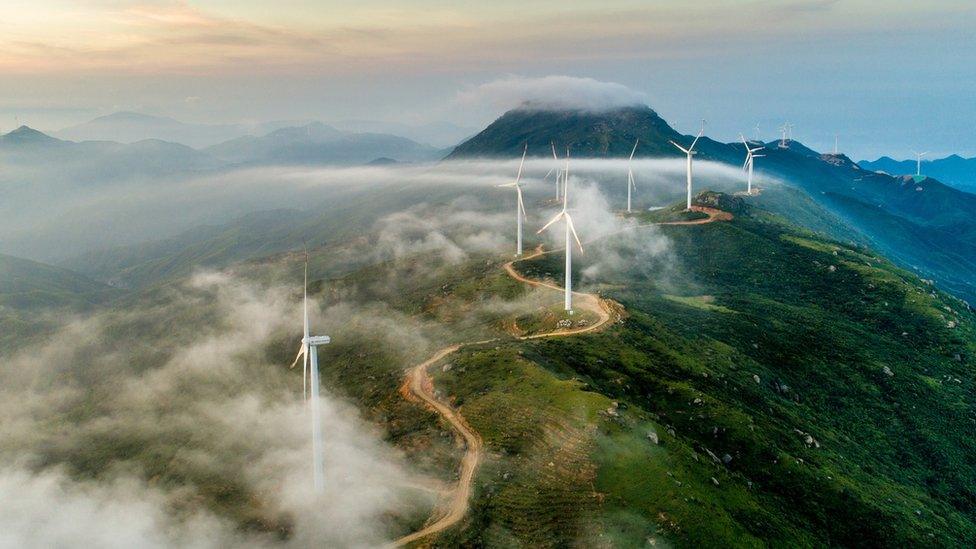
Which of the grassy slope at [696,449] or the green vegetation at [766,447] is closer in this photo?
the grassy slope at [696,449]

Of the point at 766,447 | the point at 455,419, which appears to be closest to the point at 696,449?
the point at 766,447

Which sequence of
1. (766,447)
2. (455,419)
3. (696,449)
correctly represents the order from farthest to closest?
1. (766,447)
2. (455,419)
3. (696,449)

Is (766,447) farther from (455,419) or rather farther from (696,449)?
(455,419)

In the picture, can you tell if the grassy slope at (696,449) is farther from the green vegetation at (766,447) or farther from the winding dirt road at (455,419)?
the winding dirt road at (455,419)

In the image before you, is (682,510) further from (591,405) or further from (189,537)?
(189,537)

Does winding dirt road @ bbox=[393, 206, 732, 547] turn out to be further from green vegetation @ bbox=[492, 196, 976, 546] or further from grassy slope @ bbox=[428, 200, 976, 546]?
green vegetation @ bbox=[492, 196, 976, 546]

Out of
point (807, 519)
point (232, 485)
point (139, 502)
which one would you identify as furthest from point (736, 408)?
point (139, 502)

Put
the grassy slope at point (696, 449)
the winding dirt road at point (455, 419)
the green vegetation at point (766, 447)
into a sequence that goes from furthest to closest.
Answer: the green vegetation at point (766, 447) < the winding dirt road at point (455, 419) < the grassy slope at point (696, 449)

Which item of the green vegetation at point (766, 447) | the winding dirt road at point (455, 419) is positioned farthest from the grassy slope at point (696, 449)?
the winding dirt road at point (455, 419)

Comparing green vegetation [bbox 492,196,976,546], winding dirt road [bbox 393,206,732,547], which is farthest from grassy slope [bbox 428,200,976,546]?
winding dirt road [bbox 393,206,732,547]
